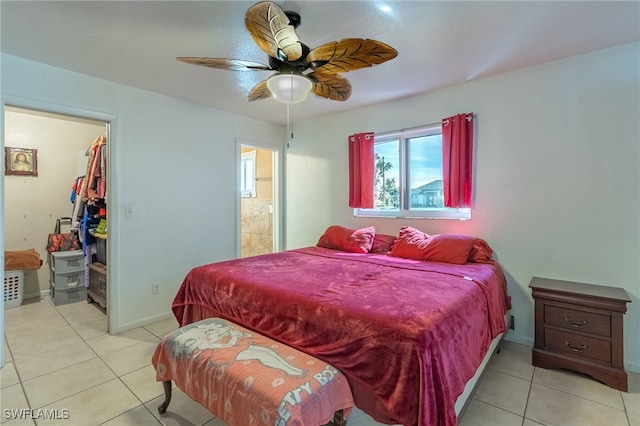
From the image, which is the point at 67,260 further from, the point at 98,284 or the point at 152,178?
the point at 152,178

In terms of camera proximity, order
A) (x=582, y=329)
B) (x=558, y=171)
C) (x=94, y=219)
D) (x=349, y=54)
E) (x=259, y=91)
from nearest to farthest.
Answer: (x=349, y=54) → (x=582, y=329) → (x=259, y=91) → (x=558, y=171) → (x=94, y=219)

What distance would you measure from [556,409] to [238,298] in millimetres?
2045

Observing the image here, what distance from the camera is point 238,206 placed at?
3.90 m

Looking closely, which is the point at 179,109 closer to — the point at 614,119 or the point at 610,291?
the point at 614,119

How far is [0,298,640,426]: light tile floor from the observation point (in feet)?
5.57

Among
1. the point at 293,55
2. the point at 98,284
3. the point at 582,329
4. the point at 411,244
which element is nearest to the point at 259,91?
the point at 293,55

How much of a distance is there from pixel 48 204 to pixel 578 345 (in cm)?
588

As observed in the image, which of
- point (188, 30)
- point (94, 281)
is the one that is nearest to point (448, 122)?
point (188, 30)

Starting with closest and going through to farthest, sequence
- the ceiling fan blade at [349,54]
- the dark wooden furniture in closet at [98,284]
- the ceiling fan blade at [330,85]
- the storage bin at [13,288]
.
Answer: the ceiling fan blade at [349,54] → the ceiling fan blade at [330,85] → the dark wooden furniture in closet at [98,284] → the storage bin at [13,288]

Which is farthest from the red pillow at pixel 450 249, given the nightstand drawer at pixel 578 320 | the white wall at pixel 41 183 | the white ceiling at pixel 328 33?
the white wall at pixel 41 183

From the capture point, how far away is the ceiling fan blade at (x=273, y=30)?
137 cm

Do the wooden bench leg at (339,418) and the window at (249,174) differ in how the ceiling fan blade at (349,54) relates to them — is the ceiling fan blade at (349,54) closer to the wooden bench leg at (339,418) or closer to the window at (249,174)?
the wooden bench leg at (339,418)

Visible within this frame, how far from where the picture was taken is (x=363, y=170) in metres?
3.55

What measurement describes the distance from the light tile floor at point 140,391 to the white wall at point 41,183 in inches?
65.1
